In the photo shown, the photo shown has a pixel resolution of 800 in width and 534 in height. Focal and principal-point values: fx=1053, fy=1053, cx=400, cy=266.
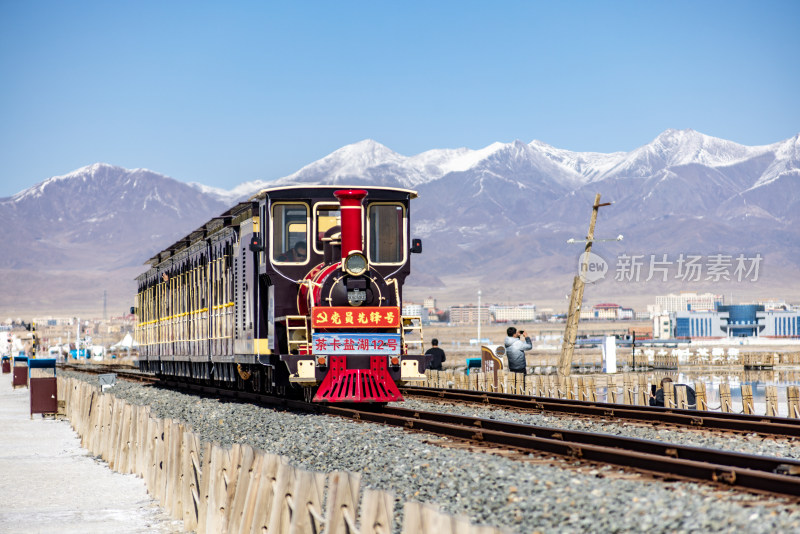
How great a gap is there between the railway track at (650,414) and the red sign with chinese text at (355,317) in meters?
3.56

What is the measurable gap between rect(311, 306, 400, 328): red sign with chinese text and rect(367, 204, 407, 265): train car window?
1358mm

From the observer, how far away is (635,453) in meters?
10.9

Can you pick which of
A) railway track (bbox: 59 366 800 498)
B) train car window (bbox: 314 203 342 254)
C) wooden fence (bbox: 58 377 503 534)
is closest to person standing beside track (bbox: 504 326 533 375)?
train car window (bbox: 314 203 342 254)

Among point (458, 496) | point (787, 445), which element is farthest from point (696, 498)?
point (787, 445)

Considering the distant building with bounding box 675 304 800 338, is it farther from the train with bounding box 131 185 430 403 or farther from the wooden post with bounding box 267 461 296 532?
the wooden post with bounding box 267 461 296 532

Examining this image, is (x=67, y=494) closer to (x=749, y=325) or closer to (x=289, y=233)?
(x=289, y=233)

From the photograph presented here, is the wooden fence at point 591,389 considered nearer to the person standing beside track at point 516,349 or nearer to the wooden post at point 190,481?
the person standing beside track at point 516,349

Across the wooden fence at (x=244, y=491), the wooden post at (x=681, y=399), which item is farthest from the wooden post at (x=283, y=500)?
the wooden post at (x=681, y=399)

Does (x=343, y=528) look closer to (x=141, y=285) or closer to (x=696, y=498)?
(x=696, y=498)

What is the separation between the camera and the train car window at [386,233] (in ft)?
66.5

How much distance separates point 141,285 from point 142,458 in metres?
26.0

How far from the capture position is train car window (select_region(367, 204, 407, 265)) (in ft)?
66.5

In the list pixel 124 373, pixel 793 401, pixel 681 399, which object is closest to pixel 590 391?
pixel 681 399

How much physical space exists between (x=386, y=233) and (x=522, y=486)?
10960 millimetres
